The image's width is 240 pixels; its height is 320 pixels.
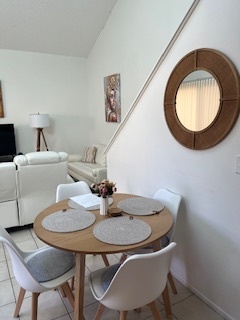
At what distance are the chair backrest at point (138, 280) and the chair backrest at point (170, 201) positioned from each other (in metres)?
0.60

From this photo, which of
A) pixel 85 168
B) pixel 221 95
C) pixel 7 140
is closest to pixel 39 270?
pixel 221 95

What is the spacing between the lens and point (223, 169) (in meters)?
1.63

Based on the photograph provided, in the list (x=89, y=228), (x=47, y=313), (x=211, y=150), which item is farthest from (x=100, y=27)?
(x=47, y=313)

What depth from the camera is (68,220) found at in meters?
1.68

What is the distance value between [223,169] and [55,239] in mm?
1154

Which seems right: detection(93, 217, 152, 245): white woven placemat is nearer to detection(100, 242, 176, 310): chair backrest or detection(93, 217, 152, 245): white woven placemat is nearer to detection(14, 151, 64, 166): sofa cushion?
detection(100, 242, 176, 310): chair backrest

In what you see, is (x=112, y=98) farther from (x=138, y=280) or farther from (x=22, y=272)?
(x=138, y=280)

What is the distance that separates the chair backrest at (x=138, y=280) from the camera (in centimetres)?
114

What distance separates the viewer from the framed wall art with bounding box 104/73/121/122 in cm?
476

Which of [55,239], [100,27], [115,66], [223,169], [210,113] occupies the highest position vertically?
[100,27]

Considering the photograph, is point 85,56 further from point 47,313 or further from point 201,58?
point 47,313

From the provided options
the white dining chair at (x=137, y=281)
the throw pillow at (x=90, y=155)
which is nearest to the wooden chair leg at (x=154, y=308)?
the white dining chair at (x=137, y=281)

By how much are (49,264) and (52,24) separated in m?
4.46

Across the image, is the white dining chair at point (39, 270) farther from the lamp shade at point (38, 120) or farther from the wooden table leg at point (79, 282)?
the lamp shade at point (38, 120)
